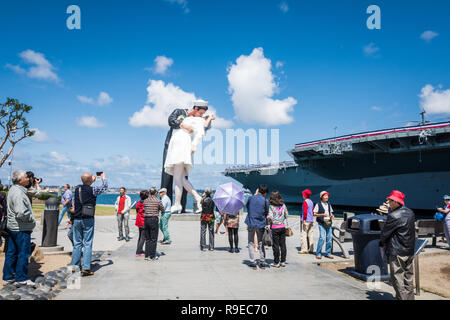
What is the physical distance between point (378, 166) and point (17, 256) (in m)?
31.8

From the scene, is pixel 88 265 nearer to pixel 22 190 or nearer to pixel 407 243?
pixel 22 190

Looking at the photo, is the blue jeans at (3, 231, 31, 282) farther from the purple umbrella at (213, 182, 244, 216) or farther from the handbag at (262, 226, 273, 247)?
the handbag at (262, 226, 273, 247)

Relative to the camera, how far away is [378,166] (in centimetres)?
2984

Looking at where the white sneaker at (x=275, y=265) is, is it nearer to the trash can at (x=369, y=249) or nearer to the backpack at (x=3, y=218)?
the trash can at (x=369, y=249)

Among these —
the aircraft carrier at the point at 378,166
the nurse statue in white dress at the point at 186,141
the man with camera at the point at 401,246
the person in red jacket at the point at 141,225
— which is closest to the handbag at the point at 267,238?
the man with camera at the point at 401,246

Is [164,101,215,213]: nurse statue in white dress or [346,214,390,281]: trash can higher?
[164,101,215,213]: nurse statue in white dress

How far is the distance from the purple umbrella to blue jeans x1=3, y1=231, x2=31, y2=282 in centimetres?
433

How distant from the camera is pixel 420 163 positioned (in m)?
26.8

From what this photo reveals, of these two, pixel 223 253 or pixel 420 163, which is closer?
pixel 223 253

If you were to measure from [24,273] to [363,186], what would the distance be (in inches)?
1337

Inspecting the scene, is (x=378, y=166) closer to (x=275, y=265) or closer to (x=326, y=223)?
(x=326, y=223)

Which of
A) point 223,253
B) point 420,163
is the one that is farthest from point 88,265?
point 420,163

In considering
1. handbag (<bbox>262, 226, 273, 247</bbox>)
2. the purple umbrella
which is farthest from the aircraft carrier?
handbag (<bbox>262, 226, 273, 247</bbox>)

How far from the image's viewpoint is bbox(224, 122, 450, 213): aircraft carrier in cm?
2369
